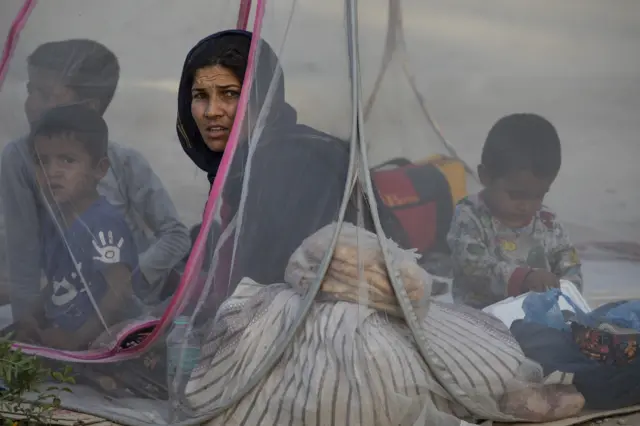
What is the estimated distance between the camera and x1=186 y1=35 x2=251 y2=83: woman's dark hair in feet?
8.86

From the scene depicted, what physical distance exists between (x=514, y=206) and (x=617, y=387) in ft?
1.93

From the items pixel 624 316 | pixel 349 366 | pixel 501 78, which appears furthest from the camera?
pixel 624 316

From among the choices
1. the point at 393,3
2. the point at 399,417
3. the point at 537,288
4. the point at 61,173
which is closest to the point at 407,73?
the point at 393,3

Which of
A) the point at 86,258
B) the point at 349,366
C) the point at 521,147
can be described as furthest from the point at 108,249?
the point at 521,147

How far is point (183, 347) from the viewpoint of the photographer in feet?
8.54

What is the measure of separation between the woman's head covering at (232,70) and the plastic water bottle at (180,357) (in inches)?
18.5

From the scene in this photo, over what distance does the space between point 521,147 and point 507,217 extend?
191mm

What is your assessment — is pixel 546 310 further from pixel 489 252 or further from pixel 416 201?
pixel 416 201

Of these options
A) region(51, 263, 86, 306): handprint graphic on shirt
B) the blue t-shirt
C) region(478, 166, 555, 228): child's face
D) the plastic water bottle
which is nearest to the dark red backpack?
region(478, 166, 555, 228): child's face

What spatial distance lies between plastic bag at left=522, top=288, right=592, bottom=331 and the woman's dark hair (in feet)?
3.33

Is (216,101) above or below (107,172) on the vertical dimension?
above

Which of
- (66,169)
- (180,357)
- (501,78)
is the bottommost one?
(180,357)

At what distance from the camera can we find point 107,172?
2828mm

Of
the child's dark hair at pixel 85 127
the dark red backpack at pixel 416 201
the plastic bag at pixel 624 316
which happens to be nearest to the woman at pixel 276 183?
the dark red backpack at pixel 416 201
